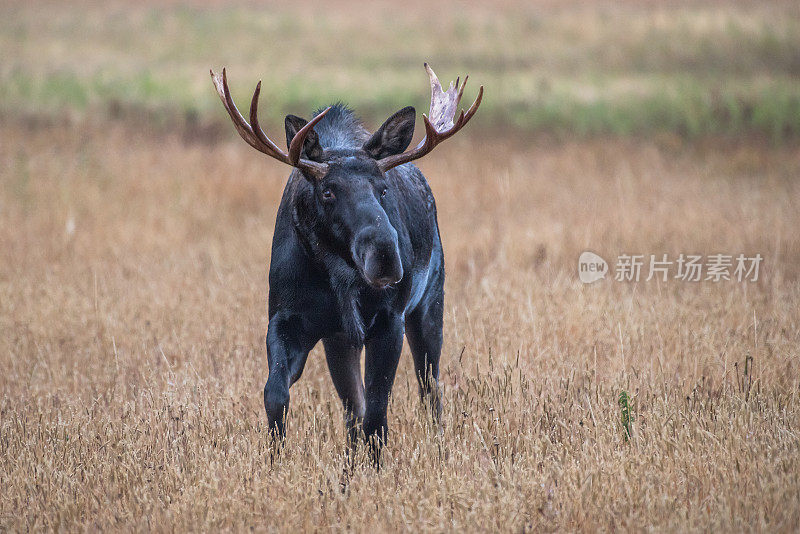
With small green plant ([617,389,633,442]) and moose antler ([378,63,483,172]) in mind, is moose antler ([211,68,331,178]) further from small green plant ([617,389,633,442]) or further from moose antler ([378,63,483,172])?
small green plant ([617,389,633,442])

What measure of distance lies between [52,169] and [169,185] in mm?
1759

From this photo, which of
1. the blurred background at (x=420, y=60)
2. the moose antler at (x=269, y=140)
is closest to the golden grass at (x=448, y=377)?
the moose antler at (x=269, y=140)

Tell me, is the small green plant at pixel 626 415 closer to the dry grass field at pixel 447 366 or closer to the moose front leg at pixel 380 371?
the dry grass field at pixel 447 366

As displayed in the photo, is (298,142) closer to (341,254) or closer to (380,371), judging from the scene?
(341,254)

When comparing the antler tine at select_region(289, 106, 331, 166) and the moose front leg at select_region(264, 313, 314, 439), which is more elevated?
the antler tine at select_region(289, 106, 331, 166)

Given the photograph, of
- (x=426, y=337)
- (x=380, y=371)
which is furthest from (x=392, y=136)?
(x=426, y=337)

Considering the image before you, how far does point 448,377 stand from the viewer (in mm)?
6410

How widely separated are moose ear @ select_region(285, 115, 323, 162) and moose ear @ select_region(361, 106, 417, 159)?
254 mm

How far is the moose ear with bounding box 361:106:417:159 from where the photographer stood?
4.88m

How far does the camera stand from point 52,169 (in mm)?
13516

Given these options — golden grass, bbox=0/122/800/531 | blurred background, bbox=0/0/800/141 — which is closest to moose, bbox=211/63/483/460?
golden grass, bbox=0/122/800/531

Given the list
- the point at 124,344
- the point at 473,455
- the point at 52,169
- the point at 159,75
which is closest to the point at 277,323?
the point at 473,455

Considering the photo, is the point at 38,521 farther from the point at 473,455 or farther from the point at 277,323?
the point at 473,455

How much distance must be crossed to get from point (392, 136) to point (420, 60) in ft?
57.8
